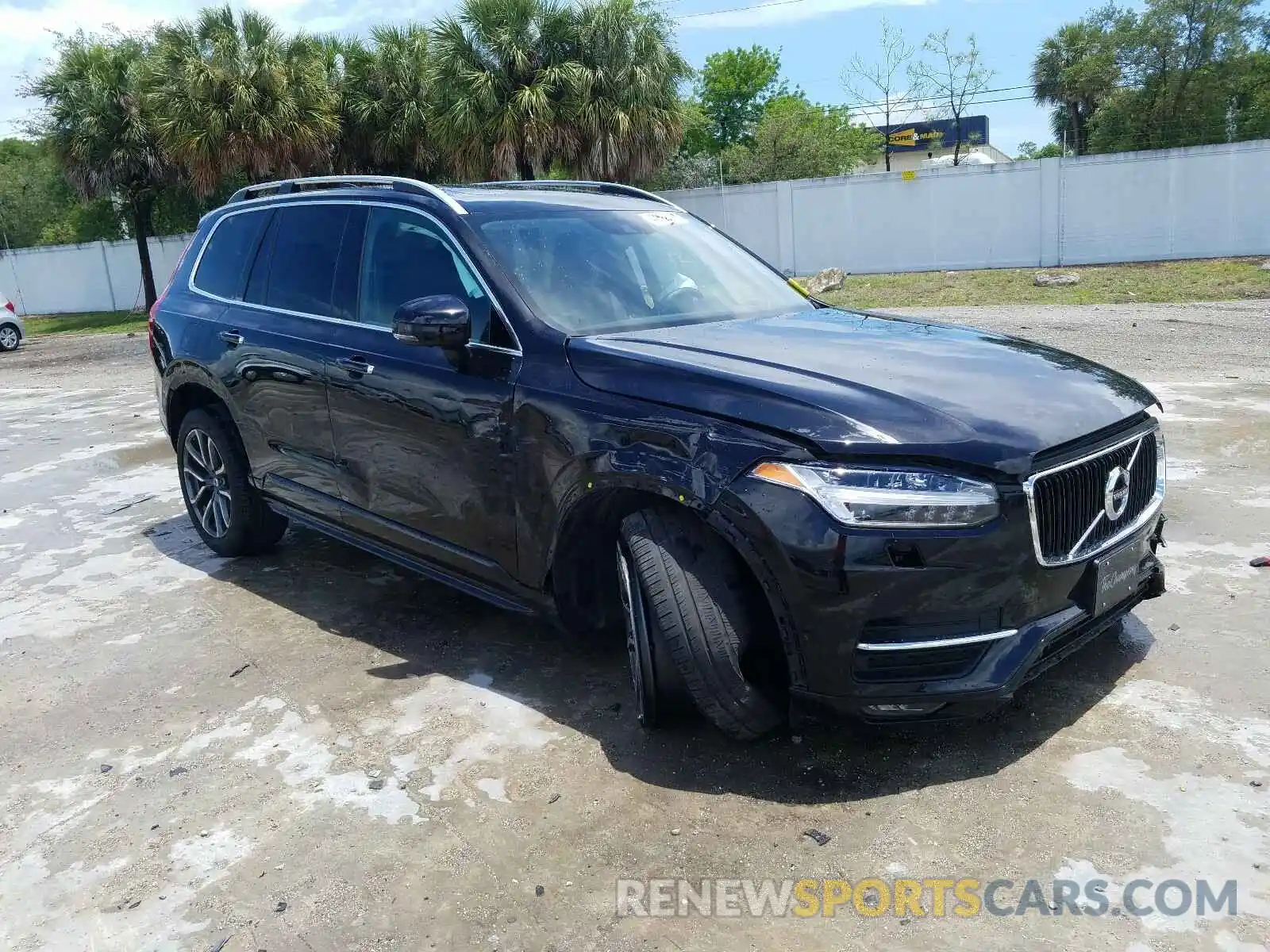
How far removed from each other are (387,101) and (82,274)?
50.4 feet

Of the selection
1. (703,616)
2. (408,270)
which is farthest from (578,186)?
(703,616)

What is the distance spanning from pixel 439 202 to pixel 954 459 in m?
2.35

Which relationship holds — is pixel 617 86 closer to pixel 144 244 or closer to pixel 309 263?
pixel 144 244

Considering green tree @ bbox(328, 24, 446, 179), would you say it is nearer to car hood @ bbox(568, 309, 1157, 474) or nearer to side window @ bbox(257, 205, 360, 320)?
side window @ bbox(257, 205, 360, 320)

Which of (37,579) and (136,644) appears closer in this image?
(136,644)

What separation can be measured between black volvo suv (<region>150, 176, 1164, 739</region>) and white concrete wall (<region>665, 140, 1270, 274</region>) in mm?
20324

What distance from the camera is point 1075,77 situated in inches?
1662

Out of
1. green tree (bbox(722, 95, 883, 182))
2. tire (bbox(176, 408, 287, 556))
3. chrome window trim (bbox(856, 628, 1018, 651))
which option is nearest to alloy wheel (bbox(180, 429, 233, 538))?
tire (bbox(176, 408, 287, 556))

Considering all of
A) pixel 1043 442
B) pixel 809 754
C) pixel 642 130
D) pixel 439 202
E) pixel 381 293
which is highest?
pixel 642 130

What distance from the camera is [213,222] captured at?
5.74 m

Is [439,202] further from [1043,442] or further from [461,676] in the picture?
[1043,442]

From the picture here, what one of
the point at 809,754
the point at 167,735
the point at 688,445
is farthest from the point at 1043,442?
the point at 167,735

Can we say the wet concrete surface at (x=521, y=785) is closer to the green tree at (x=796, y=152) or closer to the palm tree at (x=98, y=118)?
the palm tree at (x=98, y=118)

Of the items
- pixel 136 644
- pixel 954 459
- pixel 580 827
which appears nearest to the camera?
pixel 954 459
